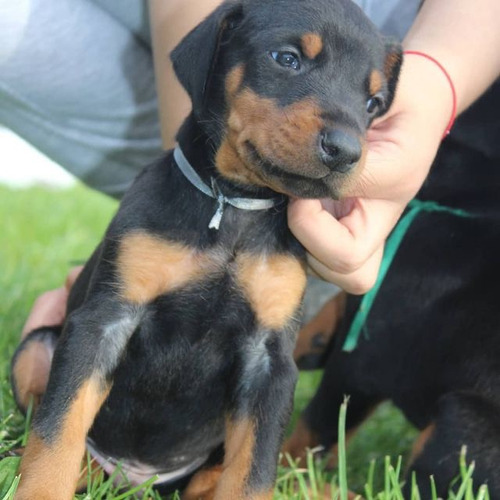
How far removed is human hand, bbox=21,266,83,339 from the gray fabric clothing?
33.4 inches

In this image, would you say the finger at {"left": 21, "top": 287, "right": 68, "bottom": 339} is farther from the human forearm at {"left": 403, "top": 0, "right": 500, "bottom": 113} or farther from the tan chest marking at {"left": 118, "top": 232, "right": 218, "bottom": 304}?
the human forearm at {"left": 403, "top": 0, "right": 500, "bottom": 113}

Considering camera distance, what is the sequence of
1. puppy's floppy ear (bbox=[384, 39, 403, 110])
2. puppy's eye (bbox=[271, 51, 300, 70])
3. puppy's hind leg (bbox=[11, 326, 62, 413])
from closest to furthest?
puppy's eye (bbox=[271, 51, 300, 70]) → puppy's floppy ear (bbox=[384, 39, 403, 110]) → puppy's hind leg (bbox=[11, 326, 62, 413])

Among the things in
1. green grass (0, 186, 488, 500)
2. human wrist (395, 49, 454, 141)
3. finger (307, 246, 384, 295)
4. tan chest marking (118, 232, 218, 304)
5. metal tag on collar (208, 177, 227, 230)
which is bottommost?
green grass (0, 186, 488, 500)

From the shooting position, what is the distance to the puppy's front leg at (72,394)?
2463 mm

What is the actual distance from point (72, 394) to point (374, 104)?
1.30 metres

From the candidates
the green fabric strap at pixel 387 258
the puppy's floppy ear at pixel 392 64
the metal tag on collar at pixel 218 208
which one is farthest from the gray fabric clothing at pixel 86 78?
the metal tag on collar at pixel 218 208

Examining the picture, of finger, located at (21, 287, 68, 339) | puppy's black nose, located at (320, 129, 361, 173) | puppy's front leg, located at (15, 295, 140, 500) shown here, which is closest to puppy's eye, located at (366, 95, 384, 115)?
puppy's black nose, located at (320, 129, 361, 173)

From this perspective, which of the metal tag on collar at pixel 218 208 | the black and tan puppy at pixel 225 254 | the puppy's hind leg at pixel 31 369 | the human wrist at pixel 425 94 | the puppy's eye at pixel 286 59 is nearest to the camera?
the black and tan puppy at pixel 225 254

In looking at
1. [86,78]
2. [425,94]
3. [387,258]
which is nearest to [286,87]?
[425,94]

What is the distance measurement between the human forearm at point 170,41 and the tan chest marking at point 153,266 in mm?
1079

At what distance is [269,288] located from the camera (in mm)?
2742

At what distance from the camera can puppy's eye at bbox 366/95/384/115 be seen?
2.85m

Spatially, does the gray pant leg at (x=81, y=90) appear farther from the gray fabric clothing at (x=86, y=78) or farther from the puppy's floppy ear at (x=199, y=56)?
the puppy's floppy ear at (x=199, y=56)

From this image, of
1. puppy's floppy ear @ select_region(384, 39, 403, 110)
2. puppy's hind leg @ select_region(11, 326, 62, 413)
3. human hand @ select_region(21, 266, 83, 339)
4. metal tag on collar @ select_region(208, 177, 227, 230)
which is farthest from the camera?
human hand @ select_region(21, 266, 83, 339)
